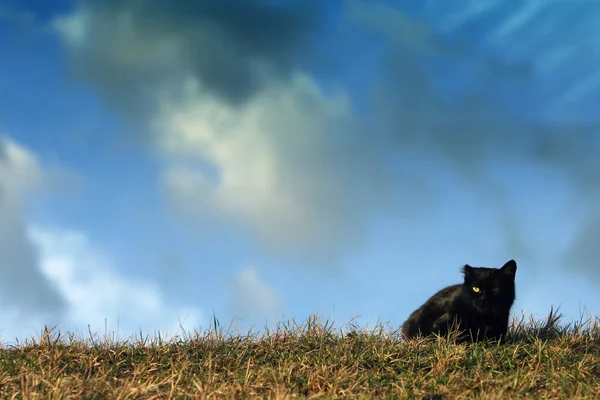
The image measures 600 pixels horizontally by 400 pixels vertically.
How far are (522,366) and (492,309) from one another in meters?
1.24

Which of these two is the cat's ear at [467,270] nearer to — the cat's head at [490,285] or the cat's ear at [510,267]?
the cat's head at [490,285]

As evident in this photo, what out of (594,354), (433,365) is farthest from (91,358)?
(594,354)

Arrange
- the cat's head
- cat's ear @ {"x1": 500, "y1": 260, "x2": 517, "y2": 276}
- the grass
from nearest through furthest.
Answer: the grass < the cat's head < cat's ear @ {"x1": 500, "y1": 260, "x2": 517, "y2": 276}

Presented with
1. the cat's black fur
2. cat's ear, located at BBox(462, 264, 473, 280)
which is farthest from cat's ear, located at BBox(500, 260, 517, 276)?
cat's ear, located at BBox(462, 264, 473, 280)

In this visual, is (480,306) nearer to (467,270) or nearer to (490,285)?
(490,285)

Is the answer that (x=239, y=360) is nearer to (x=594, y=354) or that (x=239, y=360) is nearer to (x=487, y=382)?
(x=487, y=382)

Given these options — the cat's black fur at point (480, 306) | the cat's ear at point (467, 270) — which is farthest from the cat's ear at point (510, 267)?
the cat's ear at point (467, 270)

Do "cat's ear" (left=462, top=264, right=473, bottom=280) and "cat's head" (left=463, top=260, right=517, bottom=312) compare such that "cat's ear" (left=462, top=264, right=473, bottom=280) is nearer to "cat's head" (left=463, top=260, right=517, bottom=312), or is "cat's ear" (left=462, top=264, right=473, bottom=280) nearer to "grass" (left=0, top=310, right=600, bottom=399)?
"cat's head" (left=463, top=260, right=517, bottom=312)

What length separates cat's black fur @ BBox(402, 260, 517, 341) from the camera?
11.9 m

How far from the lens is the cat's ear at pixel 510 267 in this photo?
11.9 meters

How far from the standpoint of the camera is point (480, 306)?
1187cm

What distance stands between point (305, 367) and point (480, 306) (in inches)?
123

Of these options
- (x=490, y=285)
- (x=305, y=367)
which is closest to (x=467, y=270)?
(x=490, y=285)

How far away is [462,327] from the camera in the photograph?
11945 mm
